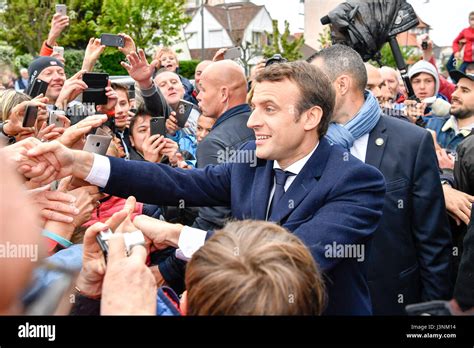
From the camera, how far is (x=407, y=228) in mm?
3455

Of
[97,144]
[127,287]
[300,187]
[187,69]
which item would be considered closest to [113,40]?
[97,144]

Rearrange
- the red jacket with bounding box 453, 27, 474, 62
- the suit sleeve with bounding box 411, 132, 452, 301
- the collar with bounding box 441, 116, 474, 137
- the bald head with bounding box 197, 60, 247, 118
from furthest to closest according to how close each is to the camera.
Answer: the red jacket with bounding box 453, 27, 474, 62 < the collar with bounding box 441, 116, 474, 137 < the bald head with bounding box 197, 60, 247, 118 < the suit sleeve with bounding box 411, 132, 452, 301

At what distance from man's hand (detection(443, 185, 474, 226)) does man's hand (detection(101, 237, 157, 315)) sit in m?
2.44

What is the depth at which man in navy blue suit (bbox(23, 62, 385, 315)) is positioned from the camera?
98.7 inches

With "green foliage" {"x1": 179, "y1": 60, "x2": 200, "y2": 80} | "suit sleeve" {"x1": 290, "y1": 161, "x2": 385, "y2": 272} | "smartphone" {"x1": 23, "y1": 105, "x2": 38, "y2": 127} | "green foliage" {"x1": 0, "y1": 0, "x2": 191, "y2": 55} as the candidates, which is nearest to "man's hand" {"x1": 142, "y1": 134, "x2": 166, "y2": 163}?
"smartphone" {"x1": 23, "y1": 105, "x2": 38, "y2": 127}

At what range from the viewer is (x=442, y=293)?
3430 millimetres

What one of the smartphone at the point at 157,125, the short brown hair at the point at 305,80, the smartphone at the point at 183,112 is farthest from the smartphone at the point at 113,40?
the short brown hair at the point at 305,80

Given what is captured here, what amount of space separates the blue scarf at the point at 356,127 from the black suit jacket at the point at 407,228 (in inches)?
5.1

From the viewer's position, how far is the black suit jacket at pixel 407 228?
3.40m

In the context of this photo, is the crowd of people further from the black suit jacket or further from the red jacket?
the red jacket

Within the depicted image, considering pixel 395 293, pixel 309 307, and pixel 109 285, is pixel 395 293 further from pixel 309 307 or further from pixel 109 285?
pixel 109 285

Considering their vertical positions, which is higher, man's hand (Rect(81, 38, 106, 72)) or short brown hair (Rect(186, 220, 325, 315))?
man's hand (Rect(81, 38, 106, 72))

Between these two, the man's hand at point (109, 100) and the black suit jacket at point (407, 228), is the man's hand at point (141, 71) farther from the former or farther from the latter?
the black suit jacket at point (407, 228)

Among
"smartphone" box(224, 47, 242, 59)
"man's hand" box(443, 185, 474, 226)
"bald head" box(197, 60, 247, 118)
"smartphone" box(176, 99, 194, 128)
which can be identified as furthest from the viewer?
"smartphone" box(176, 99, 194, 128)
